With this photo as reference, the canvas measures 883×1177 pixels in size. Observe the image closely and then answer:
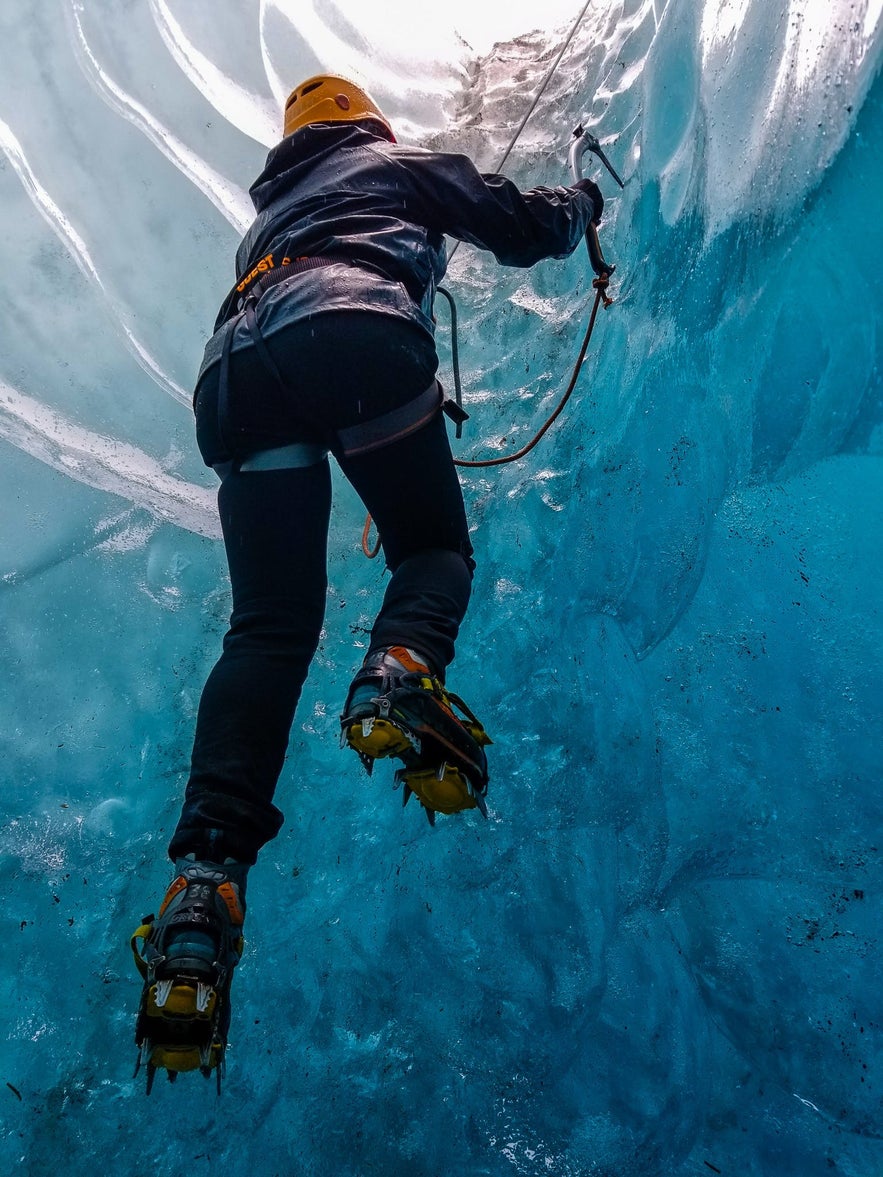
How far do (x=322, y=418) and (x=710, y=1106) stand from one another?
1.63 m

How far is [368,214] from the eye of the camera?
5.50 feet

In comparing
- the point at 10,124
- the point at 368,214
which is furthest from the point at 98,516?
the point at 10,124

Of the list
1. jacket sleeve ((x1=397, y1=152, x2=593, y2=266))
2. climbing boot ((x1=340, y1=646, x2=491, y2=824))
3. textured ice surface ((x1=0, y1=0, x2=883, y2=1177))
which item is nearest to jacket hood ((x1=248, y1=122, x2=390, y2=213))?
jacket sleeve ((x1=397, y1=152, x2=593, y2=266))

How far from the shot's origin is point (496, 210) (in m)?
1.84

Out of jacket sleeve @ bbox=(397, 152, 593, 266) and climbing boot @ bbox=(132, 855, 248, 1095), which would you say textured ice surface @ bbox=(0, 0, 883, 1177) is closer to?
jacket sleeve @ bbox=(397, 152, 593, 266)

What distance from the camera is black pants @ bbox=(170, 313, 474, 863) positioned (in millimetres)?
1302

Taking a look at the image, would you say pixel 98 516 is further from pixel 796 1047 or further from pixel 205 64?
pixel 796 1047

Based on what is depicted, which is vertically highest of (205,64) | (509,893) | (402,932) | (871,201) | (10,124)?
(871,201)

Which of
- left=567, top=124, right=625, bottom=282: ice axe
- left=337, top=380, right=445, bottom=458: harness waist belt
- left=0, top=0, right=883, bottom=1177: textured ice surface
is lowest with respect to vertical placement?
left=0, top=0, right=883, bottom=1177: textured ice surface

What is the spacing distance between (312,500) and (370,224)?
0.62m

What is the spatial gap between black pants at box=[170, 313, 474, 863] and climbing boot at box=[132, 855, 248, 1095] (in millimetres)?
67

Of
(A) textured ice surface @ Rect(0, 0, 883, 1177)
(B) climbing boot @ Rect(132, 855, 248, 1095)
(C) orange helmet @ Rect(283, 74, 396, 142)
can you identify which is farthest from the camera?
(C) orange helmet @ Rect(283, 74, 396, 142)

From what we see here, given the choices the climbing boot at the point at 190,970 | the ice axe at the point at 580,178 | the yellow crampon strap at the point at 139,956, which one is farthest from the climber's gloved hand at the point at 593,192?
the yellow crampon strap at the point at 139,956

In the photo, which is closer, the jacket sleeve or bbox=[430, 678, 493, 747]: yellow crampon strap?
bbox=[430, 678, 493, 747]: yellow crampon strap
